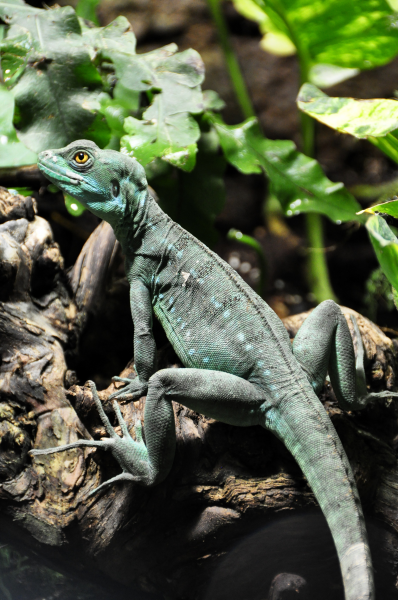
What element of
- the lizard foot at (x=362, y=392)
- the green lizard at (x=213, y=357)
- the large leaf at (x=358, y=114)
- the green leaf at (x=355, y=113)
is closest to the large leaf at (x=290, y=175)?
the large leaf at (x=358, y=114)

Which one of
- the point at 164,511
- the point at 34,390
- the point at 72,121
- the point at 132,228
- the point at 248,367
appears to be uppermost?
the point at 72,121

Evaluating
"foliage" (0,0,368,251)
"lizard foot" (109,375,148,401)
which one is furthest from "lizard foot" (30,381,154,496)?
"foliage" (0,0,368,251)

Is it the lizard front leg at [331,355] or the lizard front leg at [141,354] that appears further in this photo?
the lizard front leg at [141,354]

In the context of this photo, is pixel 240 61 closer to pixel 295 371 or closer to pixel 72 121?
pixel 72 121

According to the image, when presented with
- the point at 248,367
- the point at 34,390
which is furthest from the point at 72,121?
the point at 248,367

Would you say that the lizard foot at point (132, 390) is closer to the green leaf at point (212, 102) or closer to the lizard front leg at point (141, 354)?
the lizard front leg at point (141, 354)

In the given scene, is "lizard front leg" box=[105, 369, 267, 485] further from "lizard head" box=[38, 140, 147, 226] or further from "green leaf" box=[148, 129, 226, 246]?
"green leaf" box=[148, 129, 226, 246]
